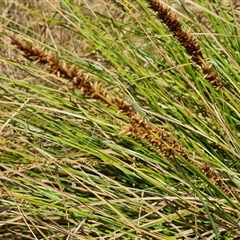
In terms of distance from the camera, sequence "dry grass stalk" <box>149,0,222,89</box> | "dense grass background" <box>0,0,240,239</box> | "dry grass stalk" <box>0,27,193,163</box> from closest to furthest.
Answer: "dry grass stalk" <box>0,27,193,163</box> → "dry grass stalk" <box>149,0,222,89</box> → "dense grass background" <box>0,0,240,239</box>

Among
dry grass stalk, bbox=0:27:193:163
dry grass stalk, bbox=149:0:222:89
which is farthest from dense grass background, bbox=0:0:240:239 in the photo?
dry grass stalk, bbox=0:27:193:163

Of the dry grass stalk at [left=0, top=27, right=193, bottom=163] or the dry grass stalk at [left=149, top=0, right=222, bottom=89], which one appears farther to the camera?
the dry grass stalk at [left=149, top=0, right=222, bottom=89]

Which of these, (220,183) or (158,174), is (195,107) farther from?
(220,183)

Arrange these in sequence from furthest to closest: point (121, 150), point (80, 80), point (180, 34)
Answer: point (121, 150) → point (180, 34) → point (80, 80)

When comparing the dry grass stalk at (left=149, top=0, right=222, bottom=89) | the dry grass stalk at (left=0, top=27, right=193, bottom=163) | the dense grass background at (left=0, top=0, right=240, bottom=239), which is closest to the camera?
the dry grass stalk at (left=0, top=27, right=193, bottom=163)

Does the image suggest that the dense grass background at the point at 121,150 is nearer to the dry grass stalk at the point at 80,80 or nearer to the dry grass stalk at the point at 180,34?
the dry grass stalk at the point at 180,34

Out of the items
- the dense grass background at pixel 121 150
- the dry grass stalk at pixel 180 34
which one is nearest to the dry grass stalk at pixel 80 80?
the dry grass stalk at pixel 180 34

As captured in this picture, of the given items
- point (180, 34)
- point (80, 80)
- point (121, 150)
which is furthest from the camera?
point (121, 150)

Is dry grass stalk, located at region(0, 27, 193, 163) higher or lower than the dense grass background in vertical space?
higher

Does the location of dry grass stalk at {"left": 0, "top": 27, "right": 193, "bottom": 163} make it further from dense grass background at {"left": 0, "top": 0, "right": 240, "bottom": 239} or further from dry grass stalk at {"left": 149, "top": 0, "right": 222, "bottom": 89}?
dense grass background at {"left": 0, "top": 0, "right": 240, "bottom": 239}

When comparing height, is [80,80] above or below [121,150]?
above

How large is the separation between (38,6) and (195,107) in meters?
1.39

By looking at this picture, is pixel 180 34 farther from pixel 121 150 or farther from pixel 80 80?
pixel 121 150

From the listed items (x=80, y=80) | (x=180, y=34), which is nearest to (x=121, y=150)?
(x=180, y=34)
